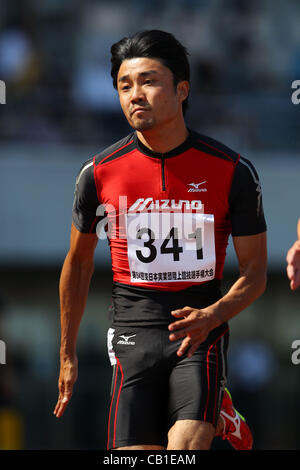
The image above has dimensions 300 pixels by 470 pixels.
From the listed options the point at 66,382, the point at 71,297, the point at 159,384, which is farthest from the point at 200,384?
the point at 71,297

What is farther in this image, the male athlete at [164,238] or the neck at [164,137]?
the neck at [164,137]

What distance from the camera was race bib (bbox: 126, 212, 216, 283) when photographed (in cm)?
571

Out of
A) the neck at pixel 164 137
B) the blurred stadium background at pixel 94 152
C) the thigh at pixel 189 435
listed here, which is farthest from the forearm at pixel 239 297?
the blurred stadium background at pixel 94 152

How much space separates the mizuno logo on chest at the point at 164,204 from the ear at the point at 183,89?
576 mm

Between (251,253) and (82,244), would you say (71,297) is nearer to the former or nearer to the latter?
(82,244)

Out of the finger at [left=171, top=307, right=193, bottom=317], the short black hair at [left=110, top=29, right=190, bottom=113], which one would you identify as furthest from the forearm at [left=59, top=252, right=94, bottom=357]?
the short black hair at [left=110, top=29, right=190, bottom=113]

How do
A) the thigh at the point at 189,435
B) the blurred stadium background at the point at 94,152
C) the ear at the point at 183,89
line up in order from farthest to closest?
the blurred stadium background at the point at 94,152, the ear at the point at 183,89, the thigh at the point at 189,435

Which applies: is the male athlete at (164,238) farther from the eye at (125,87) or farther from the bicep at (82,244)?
the bicep at (82,244)

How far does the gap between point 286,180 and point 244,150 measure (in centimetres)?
96

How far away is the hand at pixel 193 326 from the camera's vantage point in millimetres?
5215

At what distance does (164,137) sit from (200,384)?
→ 1374mm

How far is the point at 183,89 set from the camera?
19.1ft

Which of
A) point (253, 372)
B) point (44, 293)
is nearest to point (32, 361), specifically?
point (44, 293)
